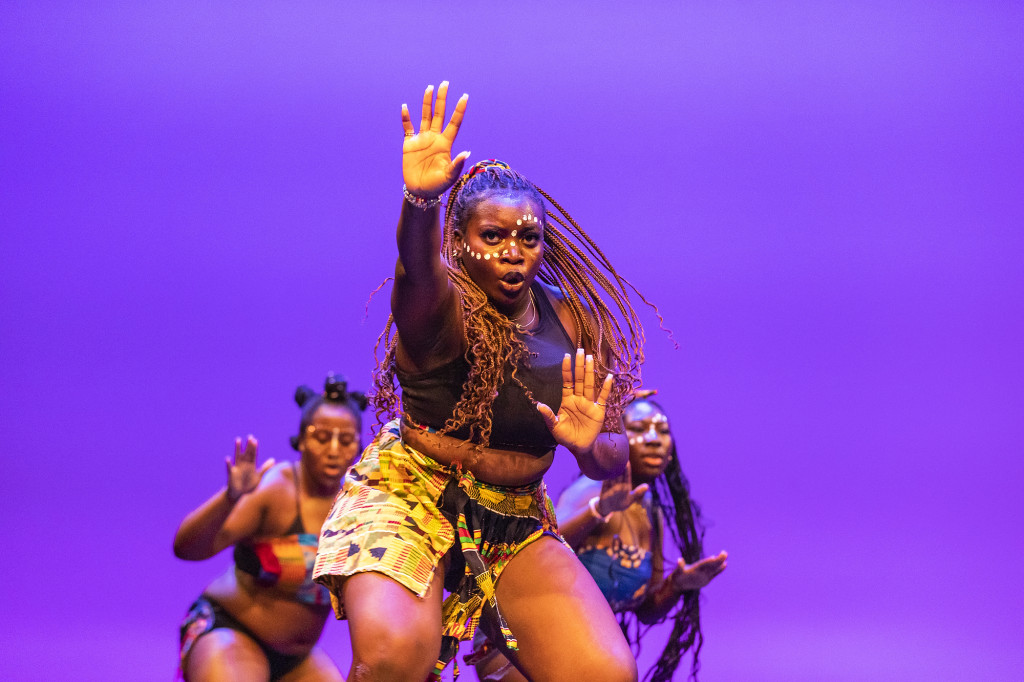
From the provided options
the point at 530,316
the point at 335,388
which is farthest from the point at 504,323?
the point at 335,388

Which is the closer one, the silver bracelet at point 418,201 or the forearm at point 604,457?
the silver bracelet at point 418,201

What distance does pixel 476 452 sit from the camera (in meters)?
2.52

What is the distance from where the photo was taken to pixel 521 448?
259 cm

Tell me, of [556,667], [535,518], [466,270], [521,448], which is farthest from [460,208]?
[556,667]

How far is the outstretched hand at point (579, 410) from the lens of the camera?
94.6 inches

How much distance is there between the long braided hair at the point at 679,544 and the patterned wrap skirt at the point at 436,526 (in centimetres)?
164

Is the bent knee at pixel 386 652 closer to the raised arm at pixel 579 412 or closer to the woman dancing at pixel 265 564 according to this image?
the raised arm at pixel 579 412

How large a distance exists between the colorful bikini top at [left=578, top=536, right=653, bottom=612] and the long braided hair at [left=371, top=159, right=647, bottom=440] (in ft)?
4.23

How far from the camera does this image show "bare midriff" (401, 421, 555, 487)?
252 cm

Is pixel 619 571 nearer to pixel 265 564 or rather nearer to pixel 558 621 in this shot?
pixel 265 564

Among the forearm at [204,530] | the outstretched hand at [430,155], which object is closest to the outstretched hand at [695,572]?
the forearm at [204,530]

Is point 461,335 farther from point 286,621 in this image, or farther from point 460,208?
point 286,621

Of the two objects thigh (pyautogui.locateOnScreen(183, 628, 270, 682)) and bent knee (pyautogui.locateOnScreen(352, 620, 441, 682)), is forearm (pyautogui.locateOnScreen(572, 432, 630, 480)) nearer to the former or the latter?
bent knee (pyautogui.locateOnScreen(352, 620, 441, 682))

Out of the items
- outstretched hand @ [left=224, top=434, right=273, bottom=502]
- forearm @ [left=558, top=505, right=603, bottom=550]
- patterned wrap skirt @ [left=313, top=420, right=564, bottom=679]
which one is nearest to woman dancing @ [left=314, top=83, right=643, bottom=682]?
patterned wrap skirt @ [left=313, top=420, right=564, bottom=679]
